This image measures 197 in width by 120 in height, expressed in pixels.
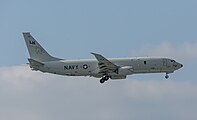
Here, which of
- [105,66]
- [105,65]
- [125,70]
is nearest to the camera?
[125,70]

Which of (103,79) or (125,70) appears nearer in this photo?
(125,70)

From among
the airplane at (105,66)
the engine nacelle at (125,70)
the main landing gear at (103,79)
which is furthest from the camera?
the main landing gear at (103,79)

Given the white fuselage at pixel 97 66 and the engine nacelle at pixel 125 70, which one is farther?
the white fuselage at pixel 97 66

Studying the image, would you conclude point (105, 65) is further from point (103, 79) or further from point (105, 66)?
point (103, 79)

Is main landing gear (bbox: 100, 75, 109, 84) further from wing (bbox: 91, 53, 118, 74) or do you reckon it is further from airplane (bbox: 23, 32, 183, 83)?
wing (bbox: 91, 53, 118, 74)

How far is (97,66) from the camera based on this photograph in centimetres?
19700

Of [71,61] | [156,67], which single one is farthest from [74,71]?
[156,67]

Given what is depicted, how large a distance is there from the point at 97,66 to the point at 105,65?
6.61 ft

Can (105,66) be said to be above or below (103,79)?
above

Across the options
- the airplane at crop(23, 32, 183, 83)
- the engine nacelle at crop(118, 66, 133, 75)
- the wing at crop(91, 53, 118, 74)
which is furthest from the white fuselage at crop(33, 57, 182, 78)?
the wing at crop(91, 53, 118, 74)

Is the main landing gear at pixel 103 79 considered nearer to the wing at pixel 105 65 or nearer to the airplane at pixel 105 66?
the airplane at pixel 105 66

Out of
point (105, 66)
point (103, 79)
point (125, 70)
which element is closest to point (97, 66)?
point (105, 66)

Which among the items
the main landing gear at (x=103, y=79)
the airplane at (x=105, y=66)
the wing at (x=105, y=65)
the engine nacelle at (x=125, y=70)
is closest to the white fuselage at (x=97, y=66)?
the airplane at (x=105, y=66)

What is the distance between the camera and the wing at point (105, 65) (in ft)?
639
